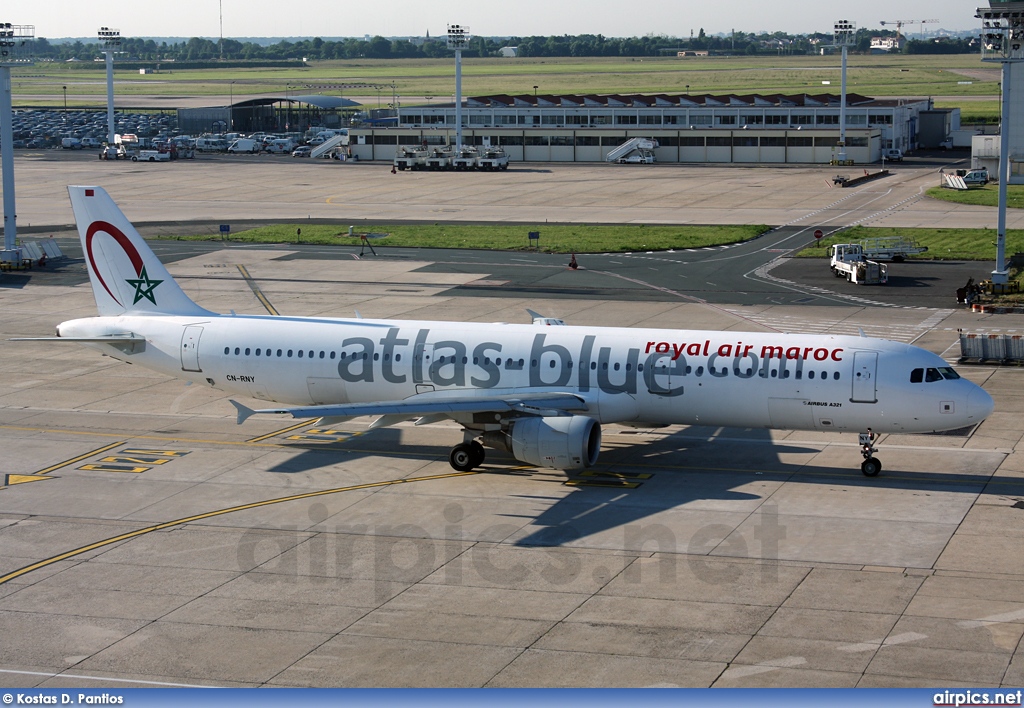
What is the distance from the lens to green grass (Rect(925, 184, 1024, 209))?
117044 mm

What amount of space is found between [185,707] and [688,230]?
98.4 m

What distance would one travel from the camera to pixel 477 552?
34.5 metres

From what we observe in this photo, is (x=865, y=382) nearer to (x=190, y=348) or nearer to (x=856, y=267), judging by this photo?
(x=190, y=348)

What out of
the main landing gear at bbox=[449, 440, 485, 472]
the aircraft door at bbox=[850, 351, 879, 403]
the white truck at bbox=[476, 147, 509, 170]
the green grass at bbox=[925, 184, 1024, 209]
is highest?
the white truck at bbox=[476, 147, 509, 170]

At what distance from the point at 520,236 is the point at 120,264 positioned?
57192 mm

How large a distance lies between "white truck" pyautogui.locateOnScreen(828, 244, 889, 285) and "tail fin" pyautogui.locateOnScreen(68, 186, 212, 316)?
48.5 metres

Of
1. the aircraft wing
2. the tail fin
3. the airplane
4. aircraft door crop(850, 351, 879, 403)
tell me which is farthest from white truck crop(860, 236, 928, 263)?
the tail fin

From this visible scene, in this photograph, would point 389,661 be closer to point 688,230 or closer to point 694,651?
point 694,651

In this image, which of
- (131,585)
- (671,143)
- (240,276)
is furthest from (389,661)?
(671,143)

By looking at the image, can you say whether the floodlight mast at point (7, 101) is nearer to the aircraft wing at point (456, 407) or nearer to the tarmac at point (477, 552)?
the tarmac at point (477, 552)

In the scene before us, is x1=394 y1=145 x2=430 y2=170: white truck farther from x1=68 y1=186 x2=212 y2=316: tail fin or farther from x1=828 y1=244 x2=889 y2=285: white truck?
x1=68 y1=186 x2=212 y2=316: tail fin

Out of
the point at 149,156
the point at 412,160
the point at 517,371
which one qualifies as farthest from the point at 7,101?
the point at 149,156

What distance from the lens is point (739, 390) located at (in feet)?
137

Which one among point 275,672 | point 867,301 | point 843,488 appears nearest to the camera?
point 275,672
